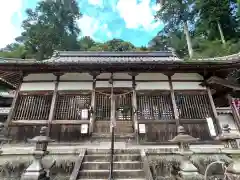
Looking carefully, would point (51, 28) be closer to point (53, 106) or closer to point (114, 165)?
point (53, 106)

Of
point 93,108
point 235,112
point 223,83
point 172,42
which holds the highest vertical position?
point 172,42

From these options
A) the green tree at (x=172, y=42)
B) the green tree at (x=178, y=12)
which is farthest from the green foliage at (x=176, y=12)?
the green tree at (x=172, y=42)

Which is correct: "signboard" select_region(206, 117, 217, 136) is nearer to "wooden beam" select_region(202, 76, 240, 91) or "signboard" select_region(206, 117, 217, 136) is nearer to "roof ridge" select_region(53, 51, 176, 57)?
"wooden beam" select_region(202, 76, 240, 91)

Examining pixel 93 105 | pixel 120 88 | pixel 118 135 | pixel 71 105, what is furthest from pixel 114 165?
pixel 120 88

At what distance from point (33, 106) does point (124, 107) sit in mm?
4722

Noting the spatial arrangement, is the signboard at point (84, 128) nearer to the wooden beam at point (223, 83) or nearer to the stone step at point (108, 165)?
the stone step at point (108, 165)

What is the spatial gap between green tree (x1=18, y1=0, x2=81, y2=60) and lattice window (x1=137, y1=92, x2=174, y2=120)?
25263mm

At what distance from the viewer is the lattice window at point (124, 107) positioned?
9100 millimetres

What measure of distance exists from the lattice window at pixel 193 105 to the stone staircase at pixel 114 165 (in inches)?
148

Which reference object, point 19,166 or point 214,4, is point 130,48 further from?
point 19,166

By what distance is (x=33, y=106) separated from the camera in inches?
333

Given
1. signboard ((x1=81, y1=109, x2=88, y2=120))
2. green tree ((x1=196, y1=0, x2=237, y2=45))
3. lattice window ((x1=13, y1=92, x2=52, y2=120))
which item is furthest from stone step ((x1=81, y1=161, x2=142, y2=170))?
green tree ((x1=196, y1=0, x2=237, y2=45))

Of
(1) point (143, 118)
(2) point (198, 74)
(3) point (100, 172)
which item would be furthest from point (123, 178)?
(2) point (198, 74)

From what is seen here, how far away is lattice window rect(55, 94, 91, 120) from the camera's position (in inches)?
326
